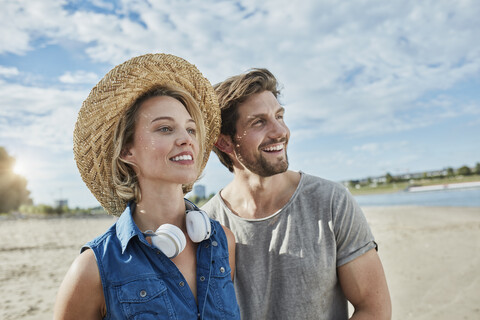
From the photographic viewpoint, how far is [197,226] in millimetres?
2117

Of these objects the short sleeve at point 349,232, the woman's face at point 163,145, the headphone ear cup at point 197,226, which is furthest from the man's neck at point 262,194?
the woman's face at point 163,145

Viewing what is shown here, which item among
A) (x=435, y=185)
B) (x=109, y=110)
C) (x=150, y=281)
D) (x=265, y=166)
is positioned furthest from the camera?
(x=435, y=185)

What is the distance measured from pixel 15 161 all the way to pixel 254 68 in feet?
165

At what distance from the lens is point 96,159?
2.33m

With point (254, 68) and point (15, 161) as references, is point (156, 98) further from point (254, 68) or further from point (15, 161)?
point (15, 161)

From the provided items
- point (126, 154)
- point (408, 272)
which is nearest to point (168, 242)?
point (126, 154)

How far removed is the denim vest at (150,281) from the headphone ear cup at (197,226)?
0.35ft

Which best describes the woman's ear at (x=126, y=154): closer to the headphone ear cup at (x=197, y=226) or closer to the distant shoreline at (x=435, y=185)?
the headphone ear cup at (x=197, y=226)

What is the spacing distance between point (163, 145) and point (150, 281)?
2.45 ft

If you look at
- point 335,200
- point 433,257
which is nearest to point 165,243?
point 335,200

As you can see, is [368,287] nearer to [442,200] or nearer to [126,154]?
[126,154]

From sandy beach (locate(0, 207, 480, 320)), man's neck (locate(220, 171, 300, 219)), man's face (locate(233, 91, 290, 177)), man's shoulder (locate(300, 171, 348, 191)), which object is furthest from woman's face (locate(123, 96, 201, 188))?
sandy beach (locate(0, 207, 480, 320))

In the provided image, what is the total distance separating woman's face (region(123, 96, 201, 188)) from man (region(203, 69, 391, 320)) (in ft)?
3.02

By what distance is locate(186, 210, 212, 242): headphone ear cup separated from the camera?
2.12 m
